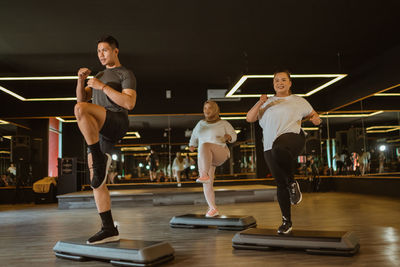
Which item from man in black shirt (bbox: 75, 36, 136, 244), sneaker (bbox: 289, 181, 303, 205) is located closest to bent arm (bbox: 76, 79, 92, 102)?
man in black shirt (bbox: 75, 36, 136, 244)

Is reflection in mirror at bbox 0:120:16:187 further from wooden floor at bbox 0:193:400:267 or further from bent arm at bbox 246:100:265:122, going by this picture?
bent arm at bbox 246:100:265:122

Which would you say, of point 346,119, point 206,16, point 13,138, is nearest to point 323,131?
point 346,119

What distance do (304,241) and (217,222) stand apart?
1.52 m

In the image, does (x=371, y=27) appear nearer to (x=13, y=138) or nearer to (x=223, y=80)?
(x=223, y=80)

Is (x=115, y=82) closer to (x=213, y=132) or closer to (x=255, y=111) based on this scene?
(x=255, y=111)

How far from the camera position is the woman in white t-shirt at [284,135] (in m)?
3.06

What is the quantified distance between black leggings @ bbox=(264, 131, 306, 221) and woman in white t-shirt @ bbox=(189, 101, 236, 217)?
119 cm

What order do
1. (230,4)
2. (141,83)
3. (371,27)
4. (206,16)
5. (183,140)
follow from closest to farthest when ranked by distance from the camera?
1. (230,4)
2. (206,16)
3. (371,27)
4. (141,83)
5. (183,140)

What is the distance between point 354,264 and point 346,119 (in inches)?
362

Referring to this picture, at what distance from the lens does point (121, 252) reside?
99.3 inches

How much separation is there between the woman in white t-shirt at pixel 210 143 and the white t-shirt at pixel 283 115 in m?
1.11

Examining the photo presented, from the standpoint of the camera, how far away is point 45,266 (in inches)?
105

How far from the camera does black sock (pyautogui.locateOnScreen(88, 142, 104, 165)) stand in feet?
8.50

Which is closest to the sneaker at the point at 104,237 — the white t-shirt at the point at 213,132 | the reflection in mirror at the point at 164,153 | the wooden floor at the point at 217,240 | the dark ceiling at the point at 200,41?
the wooden floor at the point at 217,240
